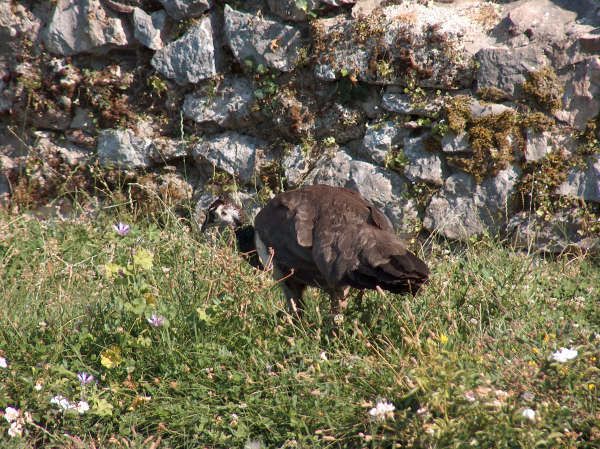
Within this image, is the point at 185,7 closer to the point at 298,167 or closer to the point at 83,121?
the point at 83,121

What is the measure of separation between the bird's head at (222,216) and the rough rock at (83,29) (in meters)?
2.00

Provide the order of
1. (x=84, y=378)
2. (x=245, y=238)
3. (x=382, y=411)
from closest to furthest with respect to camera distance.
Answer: (x=382, y=411) < (x=84, y=378) < (x=245, y=238)

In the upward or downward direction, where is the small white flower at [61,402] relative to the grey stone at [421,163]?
downward

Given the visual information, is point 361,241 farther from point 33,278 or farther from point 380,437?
point 33,278

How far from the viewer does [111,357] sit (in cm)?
416

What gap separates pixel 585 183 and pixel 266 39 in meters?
2.90

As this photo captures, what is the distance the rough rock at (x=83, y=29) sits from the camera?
23.4 ft

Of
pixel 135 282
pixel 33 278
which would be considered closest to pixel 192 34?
pixel 33 278

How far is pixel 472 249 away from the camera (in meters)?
5.91

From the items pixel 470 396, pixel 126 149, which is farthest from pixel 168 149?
pixel 470 396

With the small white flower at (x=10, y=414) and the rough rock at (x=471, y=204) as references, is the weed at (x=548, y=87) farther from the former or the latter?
the small white flower at (x=10, y=414)

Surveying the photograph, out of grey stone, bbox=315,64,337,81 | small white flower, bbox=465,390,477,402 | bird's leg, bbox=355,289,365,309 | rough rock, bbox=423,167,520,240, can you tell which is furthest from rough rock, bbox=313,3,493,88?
small white flower, bbox=465,390,477,402

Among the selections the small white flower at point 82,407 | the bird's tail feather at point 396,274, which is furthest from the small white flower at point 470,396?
the small white flower at point 82,407

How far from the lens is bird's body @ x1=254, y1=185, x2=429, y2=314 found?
3.99 m
